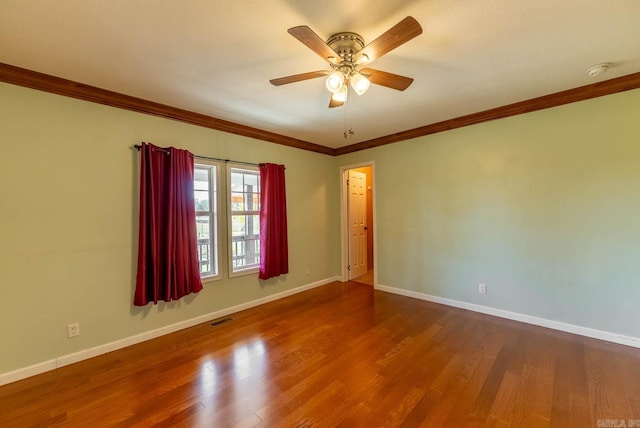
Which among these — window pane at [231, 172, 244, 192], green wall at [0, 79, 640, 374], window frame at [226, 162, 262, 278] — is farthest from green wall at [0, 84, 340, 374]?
window pane at [231, 172, 244, 192]

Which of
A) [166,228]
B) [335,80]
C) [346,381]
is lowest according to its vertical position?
[346,381]

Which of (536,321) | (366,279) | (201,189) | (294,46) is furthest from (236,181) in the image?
(536,321)

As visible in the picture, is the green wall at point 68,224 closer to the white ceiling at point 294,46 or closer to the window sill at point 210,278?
the window sill at point 210,278

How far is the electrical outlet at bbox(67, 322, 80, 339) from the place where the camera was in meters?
2.38

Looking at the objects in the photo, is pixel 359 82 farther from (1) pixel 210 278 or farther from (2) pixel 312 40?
(1) pixel 210 278

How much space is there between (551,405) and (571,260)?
1.68 m

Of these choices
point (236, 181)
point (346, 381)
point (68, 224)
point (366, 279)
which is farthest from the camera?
point (366, 279)

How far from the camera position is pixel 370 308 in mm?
3604

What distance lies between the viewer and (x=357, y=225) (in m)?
5.29

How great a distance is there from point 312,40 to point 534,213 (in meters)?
3.03

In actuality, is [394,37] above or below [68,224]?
above

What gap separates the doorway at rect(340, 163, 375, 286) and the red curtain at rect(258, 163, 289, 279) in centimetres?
139

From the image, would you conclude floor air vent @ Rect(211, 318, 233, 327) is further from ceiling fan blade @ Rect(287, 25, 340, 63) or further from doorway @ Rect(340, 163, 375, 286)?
ceiling fan blade @ Rect(287, 25, 340, 63)

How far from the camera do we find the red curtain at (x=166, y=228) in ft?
8.88
